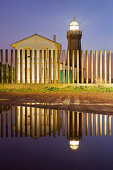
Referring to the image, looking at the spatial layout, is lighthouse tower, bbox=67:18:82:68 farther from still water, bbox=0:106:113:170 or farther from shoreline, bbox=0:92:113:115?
still water, bbox=0:106:113:170

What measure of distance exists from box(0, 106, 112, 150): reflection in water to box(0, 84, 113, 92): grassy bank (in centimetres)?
964

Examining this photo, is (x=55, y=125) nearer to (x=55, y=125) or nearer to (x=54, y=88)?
(x=55, y=125)

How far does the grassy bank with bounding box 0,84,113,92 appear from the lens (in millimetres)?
16422

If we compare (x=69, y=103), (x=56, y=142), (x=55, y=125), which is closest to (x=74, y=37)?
(x=69, y=103)

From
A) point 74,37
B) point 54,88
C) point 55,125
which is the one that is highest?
point 74,37

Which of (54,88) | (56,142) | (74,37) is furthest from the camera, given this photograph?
(74,37)

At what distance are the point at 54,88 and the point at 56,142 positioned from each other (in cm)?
1296

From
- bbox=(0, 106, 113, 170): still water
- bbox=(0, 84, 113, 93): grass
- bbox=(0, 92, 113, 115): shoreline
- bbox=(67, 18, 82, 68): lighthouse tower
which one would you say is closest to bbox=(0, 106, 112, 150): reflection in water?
bbox=(0, 106, 113, 170): still water

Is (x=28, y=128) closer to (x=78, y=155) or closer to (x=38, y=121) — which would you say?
(x=38, y=121)

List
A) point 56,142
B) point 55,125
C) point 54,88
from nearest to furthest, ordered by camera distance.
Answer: point 56,142, point 55,125, point 54,88

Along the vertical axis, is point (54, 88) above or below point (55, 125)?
above

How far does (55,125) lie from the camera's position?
5586mm

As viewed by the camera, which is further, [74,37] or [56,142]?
[74,37]

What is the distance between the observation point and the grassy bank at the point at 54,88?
53.9 feet
